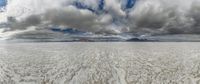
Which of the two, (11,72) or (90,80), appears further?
(11,72)

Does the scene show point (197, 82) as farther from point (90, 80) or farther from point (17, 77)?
point (17, 77)

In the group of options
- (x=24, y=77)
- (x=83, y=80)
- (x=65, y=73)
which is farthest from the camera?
(x=65, y=73)

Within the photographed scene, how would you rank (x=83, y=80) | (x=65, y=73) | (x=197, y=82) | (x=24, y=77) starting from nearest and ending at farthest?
(x=197, y=82), (x=83, y=80), (x=24, y=77), (x=65, y=73)

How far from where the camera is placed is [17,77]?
17.8 meters

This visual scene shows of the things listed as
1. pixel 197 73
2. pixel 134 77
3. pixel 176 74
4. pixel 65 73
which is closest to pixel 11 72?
pixel 65 73

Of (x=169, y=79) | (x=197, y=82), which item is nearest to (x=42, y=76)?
(x=169, y=79)

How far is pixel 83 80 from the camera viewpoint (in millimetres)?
16781

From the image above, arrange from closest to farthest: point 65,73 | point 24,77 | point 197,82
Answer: point 197,82
point 24,77
point 65,73

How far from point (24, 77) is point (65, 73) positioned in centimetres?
309

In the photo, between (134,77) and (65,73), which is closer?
(134,77)

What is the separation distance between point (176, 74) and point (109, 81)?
18.5ft

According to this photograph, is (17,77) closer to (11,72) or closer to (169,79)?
(11,72)

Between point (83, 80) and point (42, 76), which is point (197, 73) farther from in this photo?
point (42, 76)

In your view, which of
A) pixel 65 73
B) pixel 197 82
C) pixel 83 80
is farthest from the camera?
pixel 65 73
